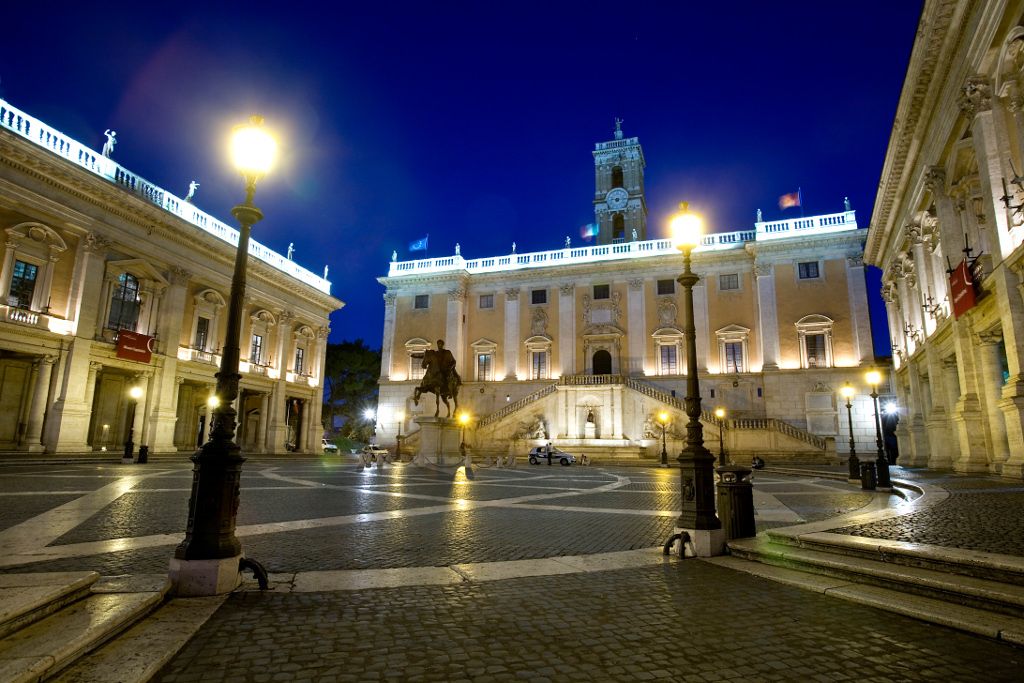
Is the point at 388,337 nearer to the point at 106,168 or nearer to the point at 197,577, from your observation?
the point at 106,168

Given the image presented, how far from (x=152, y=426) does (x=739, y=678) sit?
31320 mm

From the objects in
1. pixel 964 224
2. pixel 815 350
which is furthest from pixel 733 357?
pixel 964 224

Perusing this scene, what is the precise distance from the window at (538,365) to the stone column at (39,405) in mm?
30582

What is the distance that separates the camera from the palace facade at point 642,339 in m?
36.7

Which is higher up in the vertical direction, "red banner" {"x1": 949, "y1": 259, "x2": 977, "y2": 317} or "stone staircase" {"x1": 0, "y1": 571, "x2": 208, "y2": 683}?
"red banner" {"x1": 949, "y1": 259, "x2": 977, "y2": 317}

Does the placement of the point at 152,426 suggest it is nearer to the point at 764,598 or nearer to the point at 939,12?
the point at 764,598

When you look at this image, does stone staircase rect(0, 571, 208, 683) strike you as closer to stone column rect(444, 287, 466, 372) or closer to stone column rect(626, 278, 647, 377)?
stone column rect(626, 278, 647, 377)

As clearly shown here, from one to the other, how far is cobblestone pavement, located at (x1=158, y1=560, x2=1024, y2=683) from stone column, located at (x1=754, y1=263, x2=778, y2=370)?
121 feet

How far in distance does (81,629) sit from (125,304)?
98.5 ft

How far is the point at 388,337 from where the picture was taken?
49281 mm

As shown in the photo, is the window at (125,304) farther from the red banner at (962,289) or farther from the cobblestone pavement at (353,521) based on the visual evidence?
the red banner at (962,289)

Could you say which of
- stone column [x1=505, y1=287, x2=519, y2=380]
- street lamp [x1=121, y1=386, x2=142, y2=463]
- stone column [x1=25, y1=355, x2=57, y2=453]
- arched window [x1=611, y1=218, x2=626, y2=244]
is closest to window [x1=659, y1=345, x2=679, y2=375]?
stone column [x1=505, y1=287, x2=519, y2=380]

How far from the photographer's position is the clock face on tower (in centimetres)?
5472

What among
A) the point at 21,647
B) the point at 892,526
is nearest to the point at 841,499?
the point at 892,526
